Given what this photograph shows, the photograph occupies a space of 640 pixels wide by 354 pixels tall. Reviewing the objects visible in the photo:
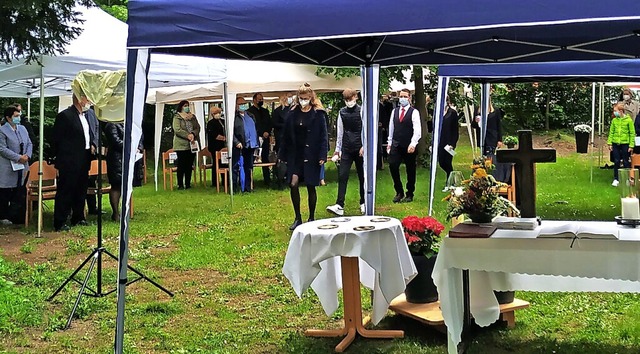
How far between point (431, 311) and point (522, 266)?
3.42ft

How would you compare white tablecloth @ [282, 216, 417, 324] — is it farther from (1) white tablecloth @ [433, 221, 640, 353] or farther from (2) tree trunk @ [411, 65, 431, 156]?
(2) tree trunk @ [411, 65, 431, 156]

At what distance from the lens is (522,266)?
376 cm

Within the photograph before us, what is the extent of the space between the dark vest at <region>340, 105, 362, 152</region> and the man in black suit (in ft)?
10.4

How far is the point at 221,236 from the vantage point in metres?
8.55

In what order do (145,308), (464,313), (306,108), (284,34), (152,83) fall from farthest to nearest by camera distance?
(152,83) → (306,108) → (145,308) → (464,313) → (284,34)

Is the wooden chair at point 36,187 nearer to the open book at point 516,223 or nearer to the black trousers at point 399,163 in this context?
the black trousers at point 399,163

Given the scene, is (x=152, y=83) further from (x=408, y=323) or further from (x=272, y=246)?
(x=408, y=323)

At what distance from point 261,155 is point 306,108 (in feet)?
19.9

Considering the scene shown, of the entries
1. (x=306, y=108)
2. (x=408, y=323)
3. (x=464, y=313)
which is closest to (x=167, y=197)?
(x=306, y=108)

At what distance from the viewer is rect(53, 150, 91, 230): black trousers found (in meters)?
9.24

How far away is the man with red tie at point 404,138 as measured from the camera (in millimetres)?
10672

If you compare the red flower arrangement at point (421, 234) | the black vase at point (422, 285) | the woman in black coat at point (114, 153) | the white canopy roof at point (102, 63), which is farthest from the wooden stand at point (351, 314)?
the woman in black coat at point (114, 153)

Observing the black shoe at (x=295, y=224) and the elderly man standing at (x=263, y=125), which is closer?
the black shoe at (x=295, y=224)

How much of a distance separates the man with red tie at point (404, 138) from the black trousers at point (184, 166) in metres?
4.67
